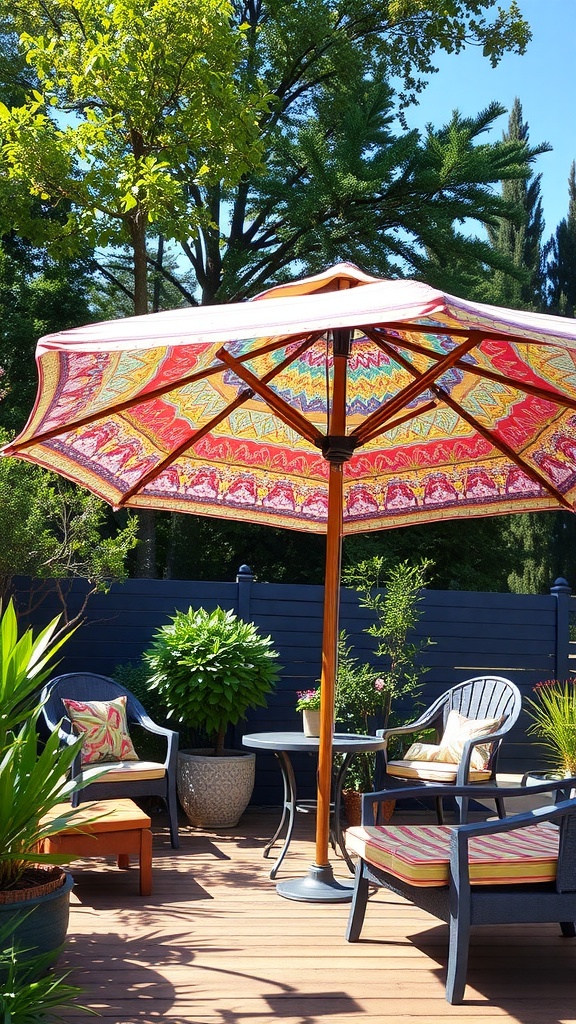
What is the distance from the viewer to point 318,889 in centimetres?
421

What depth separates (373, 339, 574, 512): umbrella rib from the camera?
14.7ft

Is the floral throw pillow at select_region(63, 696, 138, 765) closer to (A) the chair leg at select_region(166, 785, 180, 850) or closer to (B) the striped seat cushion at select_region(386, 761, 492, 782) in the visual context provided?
(A) the chair leg at select_region(166, 785, 180, 850)

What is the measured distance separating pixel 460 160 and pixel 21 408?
21.7 feet

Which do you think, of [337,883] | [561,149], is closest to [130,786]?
[337,883]

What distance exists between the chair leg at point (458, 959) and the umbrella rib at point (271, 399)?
2053 millimetres

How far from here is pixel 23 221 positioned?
985 cm

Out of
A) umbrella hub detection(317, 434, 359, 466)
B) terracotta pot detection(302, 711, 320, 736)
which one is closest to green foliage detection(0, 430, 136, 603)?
terracotta pot detection(302, 711, 320, 736)

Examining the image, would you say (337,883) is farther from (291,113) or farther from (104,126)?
(291,113)

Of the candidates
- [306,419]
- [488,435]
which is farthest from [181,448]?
[488,435]

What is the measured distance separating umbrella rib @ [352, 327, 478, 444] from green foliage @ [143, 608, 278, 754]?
7.36ft

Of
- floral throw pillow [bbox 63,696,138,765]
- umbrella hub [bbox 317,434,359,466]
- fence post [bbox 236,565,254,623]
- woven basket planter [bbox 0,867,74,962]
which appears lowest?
woven basket planter [bbox 0,867,74,962]

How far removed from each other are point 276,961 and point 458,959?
69cm

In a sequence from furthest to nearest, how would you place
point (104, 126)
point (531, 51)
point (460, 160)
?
point (531, 51) < point (460, 160) < point (104, 126)

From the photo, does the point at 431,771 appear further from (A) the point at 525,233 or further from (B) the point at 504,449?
(A) the point at 525,233
